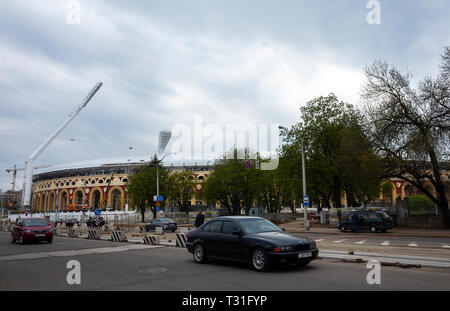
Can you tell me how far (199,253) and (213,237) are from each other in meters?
0.94

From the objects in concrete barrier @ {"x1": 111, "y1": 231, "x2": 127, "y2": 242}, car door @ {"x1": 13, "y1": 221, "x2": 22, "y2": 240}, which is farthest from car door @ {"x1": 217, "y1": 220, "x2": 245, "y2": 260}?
car door @ {"x1": 13, "y1": 221, "x2": 22, "y2": 240}

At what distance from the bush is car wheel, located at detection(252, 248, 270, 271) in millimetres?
29634

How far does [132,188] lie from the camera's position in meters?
59.5

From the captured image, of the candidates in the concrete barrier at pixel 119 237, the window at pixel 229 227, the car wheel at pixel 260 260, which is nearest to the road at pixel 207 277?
the car wheel at pixel 260 260

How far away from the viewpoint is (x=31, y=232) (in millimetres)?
20484

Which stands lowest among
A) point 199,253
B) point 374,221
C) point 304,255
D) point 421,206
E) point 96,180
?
point 199,253

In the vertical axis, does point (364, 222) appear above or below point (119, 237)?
above

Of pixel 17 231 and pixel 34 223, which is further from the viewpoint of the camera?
pixel 34 223

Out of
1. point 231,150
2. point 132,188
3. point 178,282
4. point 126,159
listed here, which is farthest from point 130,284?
point 126,159

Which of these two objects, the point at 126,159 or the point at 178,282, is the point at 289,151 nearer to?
the point at 178,282

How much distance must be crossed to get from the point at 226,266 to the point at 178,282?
2.64 m

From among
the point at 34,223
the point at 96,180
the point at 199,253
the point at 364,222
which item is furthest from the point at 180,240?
the point at 96,180

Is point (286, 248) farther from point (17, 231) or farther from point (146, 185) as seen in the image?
point (146, 185)

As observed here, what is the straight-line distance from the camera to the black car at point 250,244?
360 inches
